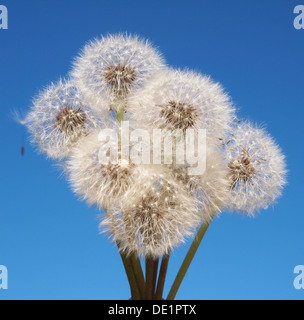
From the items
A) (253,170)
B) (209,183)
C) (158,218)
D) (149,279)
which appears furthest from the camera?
(253,170)

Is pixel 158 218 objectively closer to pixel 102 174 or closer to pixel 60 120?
pixel 102 174

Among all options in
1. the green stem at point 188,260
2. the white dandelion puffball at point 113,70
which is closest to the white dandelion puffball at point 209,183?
the green stem at point 188,260

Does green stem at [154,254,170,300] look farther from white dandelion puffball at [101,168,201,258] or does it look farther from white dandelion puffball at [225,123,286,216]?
white dandelion puffball at [225,123,286,216]

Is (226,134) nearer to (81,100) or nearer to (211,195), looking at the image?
(211,195)

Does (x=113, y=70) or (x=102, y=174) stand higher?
(x=113, y=70)

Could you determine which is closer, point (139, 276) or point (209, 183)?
point (209, 183)

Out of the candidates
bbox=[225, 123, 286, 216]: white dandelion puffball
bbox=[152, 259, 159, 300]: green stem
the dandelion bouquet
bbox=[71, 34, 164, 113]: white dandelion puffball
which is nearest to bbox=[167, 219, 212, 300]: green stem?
the dandelion bouquet

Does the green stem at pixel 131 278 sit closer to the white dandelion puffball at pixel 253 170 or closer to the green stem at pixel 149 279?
the green stem at pixel 149 279

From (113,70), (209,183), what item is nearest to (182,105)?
(209,183)
